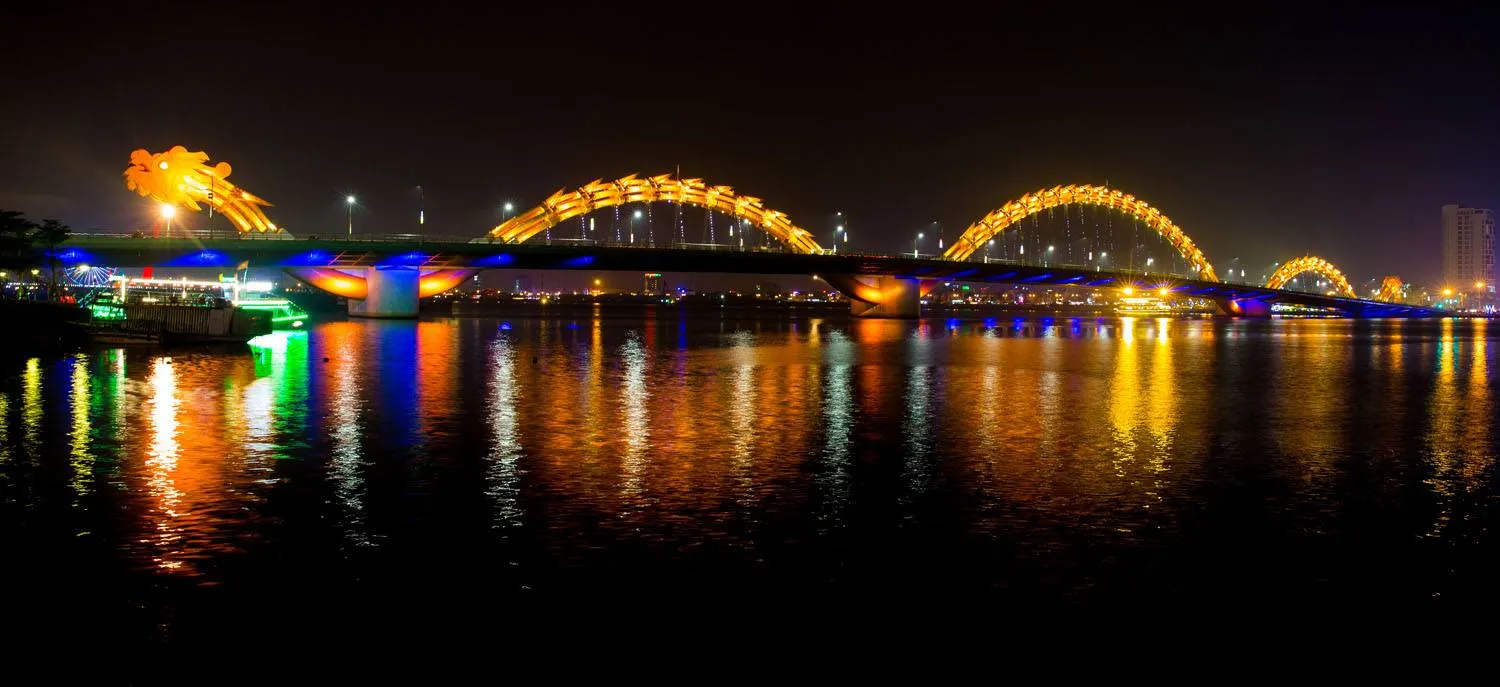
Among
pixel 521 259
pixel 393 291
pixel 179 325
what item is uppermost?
pixel 521 259

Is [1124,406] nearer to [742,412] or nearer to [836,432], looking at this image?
[742,412]

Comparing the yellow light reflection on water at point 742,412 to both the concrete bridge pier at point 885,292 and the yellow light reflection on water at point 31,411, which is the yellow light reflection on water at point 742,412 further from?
the concrete bridge pier at point 885,292

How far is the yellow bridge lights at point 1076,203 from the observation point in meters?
133

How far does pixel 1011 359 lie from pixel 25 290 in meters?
55.9

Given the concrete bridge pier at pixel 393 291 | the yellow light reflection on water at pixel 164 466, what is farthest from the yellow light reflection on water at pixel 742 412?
the concrete bridge pier at pixel 393 291

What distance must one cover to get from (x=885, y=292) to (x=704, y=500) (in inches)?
4018

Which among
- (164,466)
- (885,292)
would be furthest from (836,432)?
(885,292)

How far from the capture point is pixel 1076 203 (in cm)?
14800

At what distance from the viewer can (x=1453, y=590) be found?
10.4 m

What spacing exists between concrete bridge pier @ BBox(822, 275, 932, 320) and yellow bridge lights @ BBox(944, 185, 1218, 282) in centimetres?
1598

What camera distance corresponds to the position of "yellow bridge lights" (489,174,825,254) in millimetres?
104750

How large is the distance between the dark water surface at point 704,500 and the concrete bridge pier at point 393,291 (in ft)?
211

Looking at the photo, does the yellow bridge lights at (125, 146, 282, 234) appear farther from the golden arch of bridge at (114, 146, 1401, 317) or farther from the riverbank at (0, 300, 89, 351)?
the riverbank at (0, 300, 89, 351)

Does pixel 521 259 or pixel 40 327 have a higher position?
pixel 521 259
